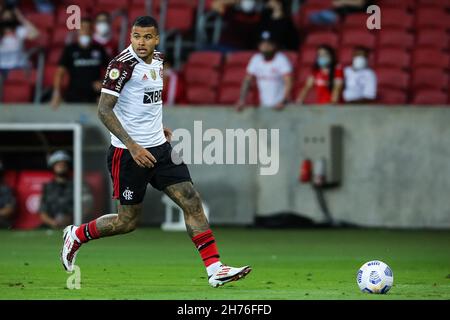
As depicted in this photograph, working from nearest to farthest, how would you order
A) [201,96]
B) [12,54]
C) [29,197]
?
[29,197] → [201,96] → [12,54]

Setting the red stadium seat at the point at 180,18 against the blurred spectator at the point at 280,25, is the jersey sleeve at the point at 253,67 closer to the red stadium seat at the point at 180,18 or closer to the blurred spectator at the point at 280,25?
the blurred spectator at the point at 280,25

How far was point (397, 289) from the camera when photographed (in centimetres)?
1086

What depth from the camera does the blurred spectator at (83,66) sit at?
20.1 meters

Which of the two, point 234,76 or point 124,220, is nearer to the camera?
point 124,220

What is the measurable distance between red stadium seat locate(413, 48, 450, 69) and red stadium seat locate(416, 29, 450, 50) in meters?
0.12

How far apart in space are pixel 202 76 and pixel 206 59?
0.35 metres

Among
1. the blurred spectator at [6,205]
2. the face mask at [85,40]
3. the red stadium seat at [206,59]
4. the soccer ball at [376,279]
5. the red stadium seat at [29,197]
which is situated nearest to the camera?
the soccer ball at [376,279]

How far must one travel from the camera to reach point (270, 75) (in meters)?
20.0

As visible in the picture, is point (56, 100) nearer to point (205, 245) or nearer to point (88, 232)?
point (88, 232)

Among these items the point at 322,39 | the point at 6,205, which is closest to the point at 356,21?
the point at 322,39

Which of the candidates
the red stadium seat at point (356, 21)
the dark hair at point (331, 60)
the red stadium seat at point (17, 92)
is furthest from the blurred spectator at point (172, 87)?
the red stadium seat at point (356, 21)

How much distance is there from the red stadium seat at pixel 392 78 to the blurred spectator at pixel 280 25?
1546mm
